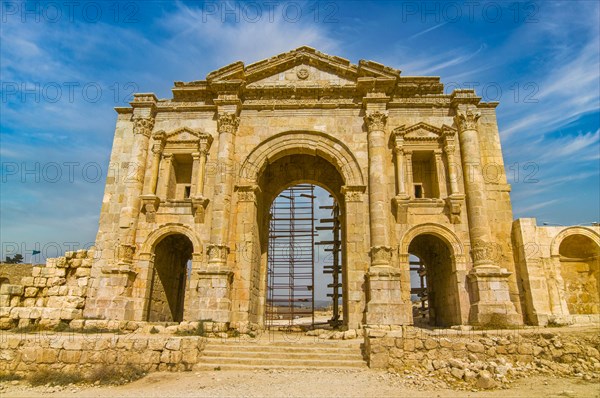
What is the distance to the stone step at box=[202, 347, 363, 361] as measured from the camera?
10.4m

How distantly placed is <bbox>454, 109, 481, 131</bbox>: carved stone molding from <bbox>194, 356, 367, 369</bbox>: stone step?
10.0 meters

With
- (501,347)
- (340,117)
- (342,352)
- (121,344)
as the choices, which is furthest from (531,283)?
(121,344)

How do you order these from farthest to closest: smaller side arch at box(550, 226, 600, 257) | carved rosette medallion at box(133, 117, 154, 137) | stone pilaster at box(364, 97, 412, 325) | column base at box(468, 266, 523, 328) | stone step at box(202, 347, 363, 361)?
carved rosette medallion at box(133, 117, 154, 137)
smaller side arch at box(550, 226, 600, 257)
stone pilaster at box(364, 97, 412, 325)
column base at box(468, 266, 523, 328)
stone step at box(202, 347, 363, 361)

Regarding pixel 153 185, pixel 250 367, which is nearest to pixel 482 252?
pixel 250 367

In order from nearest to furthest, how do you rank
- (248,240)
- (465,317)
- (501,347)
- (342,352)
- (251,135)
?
(501,347) → (342,352) → (465,317) → (248,240) → (251,135)

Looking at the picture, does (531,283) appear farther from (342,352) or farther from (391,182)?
(342,352)

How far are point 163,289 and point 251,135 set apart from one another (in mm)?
7293

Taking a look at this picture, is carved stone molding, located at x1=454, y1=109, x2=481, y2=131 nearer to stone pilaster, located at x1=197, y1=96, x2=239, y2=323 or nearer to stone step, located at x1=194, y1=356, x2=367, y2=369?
stone pilaster, located at x1=197, y1=96, x2=239, y2=323

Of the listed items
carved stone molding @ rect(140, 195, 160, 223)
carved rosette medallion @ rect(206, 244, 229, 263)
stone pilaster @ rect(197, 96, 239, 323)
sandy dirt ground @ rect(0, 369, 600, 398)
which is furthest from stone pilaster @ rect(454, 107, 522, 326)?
carved stone molding @ rect(140, 195, 160, 223)

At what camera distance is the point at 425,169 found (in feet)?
53.9

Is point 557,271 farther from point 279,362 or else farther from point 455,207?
point 279,362

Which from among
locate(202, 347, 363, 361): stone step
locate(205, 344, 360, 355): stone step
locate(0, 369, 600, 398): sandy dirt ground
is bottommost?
locate(0, 369, 600, 398): sandy dirt ground

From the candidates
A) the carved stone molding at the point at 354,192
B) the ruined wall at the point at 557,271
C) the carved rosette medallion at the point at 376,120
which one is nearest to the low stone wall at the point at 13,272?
the carved stone molding at the point at 354,192

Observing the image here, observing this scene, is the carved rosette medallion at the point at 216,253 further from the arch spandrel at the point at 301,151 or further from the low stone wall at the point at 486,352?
the low stone wall at the point at 486,352
